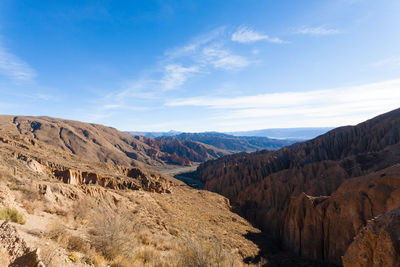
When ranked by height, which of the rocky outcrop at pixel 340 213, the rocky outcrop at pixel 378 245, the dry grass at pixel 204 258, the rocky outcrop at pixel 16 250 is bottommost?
the rocky outcrop at pixel 340 213

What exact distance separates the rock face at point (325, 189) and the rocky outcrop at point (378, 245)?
12511 mm

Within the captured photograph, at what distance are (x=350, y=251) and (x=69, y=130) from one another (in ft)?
401

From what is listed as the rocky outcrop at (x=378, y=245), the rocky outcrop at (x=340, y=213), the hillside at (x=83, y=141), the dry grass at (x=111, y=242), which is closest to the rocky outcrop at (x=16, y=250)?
the dry grass at (x=111, y=242)

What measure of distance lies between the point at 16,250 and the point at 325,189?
3452 centimetres

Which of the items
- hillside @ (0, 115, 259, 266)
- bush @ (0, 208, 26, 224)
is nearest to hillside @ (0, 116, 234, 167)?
hillside @ (0, 115, 259, 266)

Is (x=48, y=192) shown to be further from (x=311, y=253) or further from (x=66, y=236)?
(x=311, y=253)

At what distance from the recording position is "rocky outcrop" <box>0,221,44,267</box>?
141 inches


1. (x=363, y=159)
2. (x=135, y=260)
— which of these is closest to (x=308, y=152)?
(x=363, y=159)

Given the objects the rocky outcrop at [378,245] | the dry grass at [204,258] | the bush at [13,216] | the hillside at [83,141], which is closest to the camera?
the rocky outcrop at [378,245]

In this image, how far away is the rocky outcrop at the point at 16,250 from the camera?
358 centimetres

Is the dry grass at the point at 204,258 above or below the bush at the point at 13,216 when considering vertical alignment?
below

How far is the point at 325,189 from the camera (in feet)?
→ 96.3

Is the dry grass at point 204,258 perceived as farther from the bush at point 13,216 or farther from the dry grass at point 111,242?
the bush at point 13,216

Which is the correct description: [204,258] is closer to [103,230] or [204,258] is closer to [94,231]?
[103,230]
